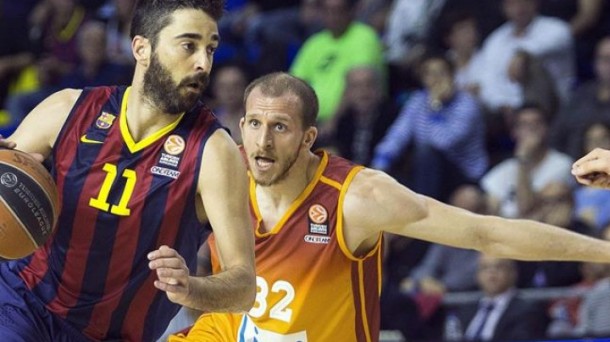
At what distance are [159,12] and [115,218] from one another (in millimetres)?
836

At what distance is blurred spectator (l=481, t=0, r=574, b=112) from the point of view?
11094mm

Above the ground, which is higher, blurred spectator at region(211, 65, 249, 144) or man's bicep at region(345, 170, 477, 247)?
blurred spectator at region(211, 65, 249, 144)

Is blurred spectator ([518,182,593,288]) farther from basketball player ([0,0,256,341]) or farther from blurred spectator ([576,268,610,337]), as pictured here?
basketball player ([0,0,256,341])

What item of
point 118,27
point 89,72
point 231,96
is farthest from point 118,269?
point 118,27

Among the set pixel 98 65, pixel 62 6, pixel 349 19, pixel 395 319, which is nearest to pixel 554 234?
pixel 395 319

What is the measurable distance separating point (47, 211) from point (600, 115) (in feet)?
19.9

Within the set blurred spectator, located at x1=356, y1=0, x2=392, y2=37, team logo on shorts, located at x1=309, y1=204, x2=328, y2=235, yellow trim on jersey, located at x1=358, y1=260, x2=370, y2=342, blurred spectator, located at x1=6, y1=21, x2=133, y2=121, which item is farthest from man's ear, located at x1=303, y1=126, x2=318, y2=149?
blurred spectator, located at x1=356, y1=0, x2=392, y2=37

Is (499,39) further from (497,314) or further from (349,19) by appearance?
(497,314)

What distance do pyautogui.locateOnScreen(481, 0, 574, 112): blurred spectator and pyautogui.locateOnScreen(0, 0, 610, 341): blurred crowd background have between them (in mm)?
12

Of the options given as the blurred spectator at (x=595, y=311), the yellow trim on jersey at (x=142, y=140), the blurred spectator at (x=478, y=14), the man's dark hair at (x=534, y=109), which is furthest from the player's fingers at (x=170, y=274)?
the blurred spectator at (x=478, y=14)

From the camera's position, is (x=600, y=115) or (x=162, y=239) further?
(x=600, y=115)

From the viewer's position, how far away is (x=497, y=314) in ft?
29.5

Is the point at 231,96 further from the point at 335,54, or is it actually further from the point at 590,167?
the point at 590,167

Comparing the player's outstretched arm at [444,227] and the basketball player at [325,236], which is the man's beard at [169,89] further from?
the player's outstretched arm at [444,227]
